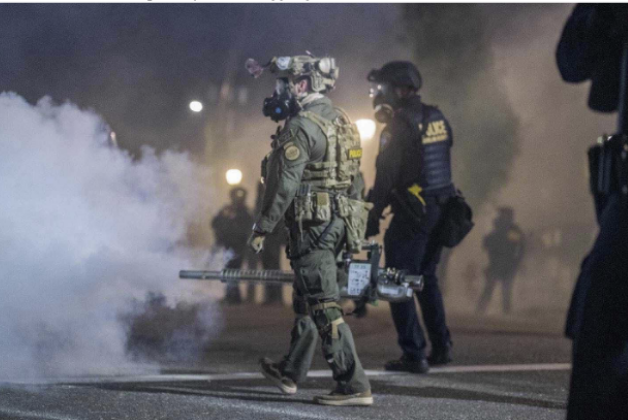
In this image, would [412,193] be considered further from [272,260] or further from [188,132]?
[188,132]

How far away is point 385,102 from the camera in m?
6.65

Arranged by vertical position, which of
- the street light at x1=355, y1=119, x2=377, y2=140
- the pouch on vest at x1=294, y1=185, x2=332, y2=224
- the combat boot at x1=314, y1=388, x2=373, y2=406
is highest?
the street light at x1=355, y1=119, x2=377, y2=140

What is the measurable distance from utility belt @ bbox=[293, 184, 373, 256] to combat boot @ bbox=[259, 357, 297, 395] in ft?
2.73

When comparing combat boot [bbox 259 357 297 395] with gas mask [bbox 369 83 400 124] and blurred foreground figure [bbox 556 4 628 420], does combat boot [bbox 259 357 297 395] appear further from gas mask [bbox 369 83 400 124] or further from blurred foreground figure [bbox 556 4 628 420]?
blurred foreground figure [bbox 556 4 628 420]

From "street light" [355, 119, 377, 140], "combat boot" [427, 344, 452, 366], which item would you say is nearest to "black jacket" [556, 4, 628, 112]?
"combat boot" [427, 344, 452, 366]

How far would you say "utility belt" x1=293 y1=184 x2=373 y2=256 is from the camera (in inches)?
198

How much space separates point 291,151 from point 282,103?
1.55 feet

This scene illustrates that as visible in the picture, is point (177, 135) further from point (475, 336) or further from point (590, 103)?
point (590, 103)

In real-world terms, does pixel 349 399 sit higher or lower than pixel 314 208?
lower

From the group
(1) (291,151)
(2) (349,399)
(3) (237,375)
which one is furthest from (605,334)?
(3) (237,375)

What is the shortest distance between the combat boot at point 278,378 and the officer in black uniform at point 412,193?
129cm

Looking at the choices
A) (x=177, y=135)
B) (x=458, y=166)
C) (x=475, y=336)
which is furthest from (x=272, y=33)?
(x=458, y=166)

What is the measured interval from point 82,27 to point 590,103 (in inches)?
194

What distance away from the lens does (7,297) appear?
5.68 metres
